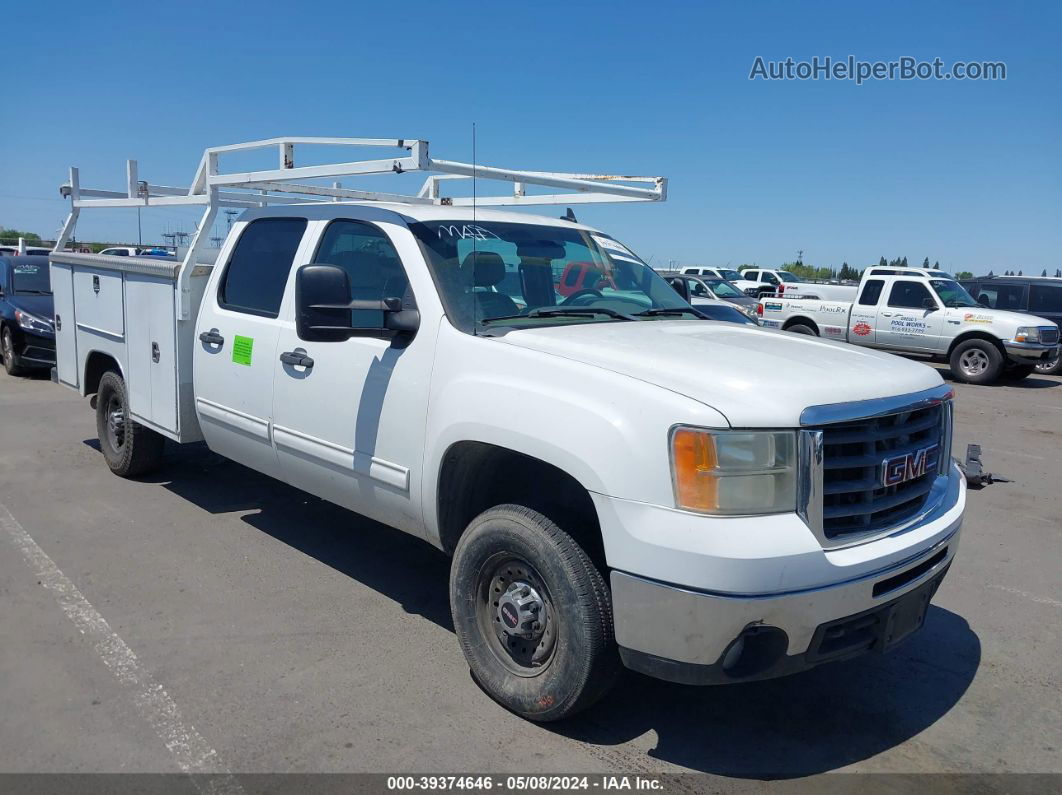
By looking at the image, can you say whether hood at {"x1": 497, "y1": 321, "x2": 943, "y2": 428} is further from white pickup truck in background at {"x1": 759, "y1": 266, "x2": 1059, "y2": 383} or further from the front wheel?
the front wheel

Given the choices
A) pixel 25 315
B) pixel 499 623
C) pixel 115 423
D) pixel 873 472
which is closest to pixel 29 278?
pixel 25 315

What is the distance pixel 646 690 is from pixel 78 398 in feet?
30.8

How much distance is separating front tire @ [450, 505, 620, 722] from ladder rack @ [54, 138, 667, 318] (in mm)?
1626

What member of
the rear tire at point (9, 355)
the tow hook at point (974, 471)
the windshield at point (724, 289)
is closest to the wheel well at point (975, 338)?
Answer: the windshield at point (724, 289)

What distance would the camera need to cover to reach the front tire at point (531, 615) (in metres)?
3.03

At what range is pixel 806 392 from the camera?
2.91m

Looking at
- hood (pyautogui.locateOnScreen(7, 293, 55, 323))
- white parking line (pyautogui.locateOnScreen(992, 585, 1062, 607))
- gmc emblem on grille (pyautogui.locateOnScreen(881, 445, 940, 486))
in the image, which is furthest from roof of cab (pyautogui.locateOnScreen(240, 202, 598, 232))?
hood (pyautogui.locateOnScreen(7, 293, 55, 323))

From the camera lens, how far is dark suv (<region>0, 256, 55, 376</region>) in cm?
1185

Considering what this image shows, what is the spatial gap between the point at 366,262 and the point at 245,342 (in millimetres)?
989

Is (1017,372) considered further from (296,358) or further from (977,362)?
(296,358)

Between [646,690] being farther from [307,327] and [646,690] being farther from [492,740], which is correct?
[307,327]

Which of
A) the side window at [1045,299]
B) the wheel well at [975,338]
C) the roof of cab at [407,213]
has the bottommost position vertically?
the wheel well at [975,338]

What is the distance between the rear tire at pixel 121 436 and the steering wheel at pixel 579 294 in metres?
3.65

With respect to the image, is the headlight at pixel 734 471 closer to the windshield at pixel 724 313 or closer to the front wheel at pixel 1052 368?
the windshield at pixel 724 313
